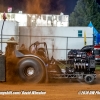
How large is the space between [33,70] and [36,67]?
6.9 inches

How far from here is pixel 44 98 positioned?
366 inches

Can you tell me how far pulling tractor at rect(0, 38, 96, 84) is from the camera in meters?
11.4

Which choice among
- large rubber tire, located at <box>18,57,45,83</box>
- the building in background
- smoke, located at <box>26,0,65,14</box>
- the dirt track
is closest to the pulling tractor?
large rubber tire, located at <box>18,57,45,83</box>

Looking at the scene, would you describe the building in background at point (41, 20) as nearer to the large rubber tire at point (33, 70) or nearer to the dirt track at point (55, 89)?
the large rubber tire at point (33, 70)

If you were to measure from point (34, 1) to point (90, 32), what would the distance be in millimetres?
7697

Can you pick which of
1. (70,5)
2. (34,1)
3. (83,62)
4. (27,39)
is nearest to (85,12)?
(70,5)

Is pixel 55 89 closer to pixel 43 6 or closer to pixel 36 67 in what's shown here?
pixel 36 67

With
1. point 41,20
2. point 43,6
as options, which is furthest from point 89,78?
point 41,20

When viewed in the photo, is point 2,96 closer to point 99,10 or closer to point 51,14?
point 51,14

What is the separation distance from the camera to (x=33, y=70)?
37.8 feet

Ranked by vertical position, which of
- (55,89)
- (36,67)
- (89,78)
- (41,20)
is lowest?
(55,89)

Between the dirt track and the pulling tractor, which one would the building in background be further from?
the dirt track

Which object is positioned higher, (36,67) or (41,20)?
(41,20)

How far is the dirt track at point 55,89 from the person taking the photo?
9305mm
